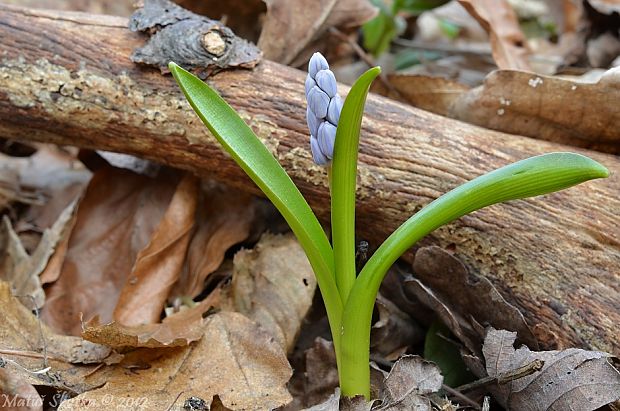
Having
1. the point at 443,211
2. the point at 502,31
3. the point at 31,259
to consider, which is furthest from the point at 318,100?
the point at 502,31

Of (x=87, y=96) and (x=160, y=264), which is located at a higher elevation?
(x=87, y=96)

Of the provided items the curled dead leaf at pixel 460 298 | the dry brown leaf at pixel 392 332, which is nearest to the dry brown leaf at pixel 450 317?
the curled dead leaf at pixel 460 298

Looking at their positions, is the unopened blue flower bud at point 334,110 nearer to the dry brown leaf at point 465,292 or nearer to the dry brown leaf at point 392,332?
the dry brown leaf at point 465,292

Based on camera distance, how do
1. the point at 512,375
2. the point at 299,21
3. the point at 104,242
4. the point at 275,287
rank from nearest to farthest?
the point at 512,375, the point at 275,287, the point at 104,242, the point at 299,21

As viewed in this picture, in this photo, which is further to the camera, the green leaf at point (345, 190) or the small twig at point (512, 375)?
the small twig at point (512, 375)

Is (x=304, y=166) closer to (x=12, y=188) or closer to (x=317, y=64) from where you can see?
(x=317, y=64)
